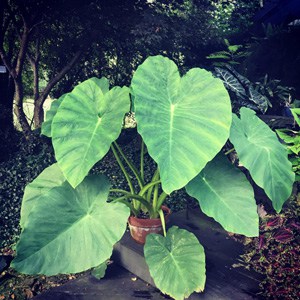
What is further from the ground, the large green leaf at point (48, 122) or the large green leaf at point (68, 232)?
the large green leaf at point (48, 122)

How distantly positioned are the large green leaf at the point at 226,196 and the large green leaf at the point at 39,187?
825 mm

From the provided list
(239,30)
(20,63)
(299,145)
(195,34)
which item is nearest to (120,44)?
(195,34)

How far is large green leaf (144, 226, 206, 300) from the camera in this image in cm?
162

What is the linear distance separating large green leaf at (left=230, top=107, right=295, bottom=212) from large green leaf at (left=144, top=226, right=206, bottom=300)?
0.47 m

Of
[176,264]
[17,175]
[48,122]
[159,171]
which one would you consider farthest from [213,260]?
[17,175]

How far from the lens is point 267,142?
1812 mm

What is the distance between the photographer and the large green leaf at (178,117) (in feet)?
4.58

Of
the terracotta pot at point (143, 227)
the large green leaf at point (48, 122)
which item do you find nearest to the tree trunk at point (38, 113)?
the large green leaf at point (48, 122)

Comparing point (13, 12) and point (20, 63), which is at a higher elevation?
point (13, 12)

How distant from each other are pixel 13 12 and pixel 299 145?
3994mm

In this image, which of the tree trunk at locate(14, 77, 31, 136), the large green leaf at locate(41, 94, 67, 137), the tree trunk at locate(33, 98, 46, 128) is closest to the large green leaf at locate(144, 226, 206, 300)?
the large green leaf at locate(41, 94, 67, 137)

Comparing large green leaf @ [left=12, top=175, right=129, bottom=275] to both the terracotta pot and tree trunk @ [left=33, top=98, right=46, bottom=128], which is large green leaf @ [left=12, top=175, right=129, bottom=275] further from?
tree trunk @ [left=33, top=98, right=46, bottom=128]

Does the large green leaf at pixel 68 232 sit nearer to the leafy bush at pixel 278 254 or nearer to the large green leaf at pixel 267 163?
the large green leaf at pixel 267 163

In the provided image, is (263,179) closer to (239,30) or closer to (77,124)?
(77,124)
